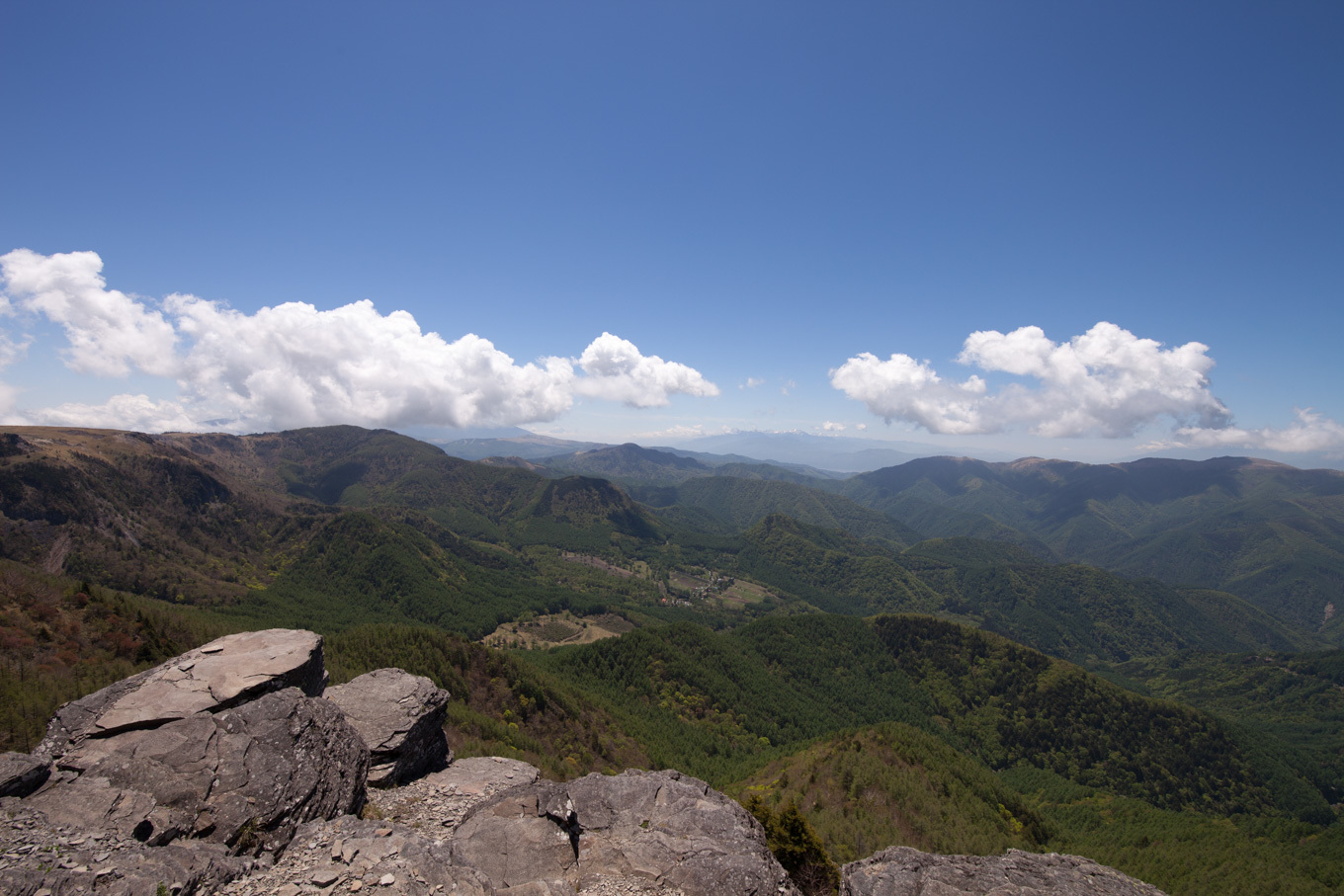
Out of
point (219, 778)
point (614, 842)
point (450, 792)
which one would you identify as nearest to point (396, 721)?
point (450, 792)

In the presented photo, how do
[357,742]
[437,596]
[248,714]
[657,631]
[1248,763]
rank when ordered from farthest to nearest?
[437,596]
[657,631]
[1248,763]
[357,742]
[248,714]

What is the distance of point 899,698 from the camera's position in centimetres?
16275

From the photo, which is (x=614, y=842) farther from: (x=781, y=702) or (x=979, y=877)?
(x=781, y=702)

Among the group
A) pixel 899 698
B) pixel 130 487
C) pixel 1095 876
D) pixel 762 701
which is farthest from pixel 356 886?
pixel 130 487

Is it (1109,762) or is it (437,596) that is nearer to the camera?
(1109,762)

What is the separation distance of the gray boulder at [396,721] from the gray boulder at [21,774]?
548 inches

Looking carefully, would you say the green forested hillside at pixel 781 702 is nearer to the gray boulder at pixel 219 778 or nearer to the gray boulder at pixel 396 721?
the gray boulder at pixel 219 778

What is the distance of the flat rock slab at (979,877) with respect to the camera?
29.6 metres

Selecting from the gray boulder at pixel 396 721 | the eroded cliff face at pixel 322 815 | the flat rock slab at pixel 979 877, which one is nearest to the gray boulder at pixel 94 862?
the eroded cliff face at pixel 322 815

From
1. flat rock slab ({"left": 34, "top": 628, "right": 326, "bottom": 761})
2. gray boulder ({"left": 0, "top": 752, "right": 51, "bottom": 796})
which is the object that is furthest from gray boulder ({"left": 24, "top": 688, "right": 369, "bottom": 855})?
flat rock slab ({"left": 34, "top": 628, "right": 326, "bottom": 761})

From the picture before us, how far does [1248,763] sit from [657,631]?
16709cm

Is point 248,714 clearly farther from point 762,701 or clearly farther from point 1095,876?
point 762,701

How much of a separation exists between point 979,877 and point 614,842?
81.8 ft

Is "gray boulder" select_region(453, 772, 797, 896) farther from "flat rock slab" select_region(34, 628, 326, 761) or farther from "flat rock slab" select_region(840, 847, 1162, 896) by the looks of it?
"flat rock slab" select_region(34, 628, 326, 761)
